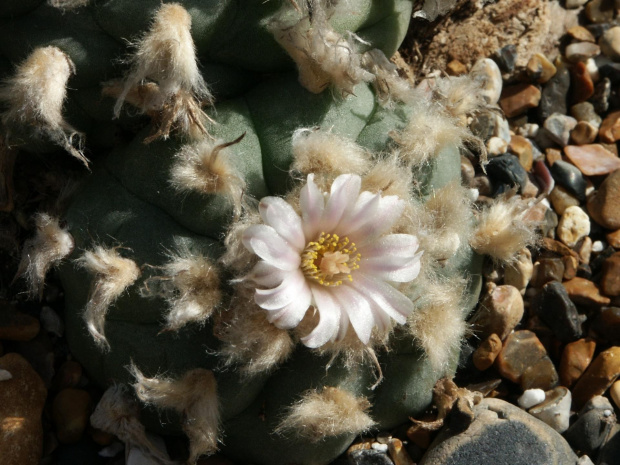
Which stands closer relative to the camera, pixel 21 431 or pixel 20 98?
pixel 20 98

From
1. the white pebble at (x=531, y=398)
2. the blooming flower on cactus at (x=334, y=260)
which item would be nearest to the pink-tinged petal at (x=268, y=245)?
the blooming flower on cactus at (x=334, y=260)

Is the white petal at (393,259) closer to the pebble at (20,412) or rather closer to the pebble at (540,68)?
the pebble at (20,412)

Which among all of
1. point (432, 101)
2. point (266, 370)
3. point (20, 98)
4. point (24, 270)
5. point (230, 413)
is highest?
point (20, 98)

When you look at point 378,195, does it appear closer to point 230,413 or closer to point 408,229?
point 408,229

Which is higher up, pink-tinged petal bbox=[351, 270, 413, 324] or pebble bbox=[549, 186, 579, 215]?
pink-tinged petal bbox=[351, 270, 413, 324]

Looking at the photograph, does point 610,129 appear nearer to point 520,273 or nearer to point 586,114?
point 586,114

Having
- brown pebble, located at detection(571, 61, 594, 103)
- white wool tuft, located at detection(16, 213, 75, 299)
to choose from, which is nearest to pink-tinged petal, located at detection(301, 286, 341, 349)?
white wool tuft, located at detection(16, 213, 75, 299)

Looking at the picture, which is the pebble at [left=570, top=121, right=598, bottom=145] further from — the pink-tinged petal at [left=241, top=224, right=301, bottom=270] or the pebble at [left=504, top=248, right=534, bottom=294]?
the pink-tinged petal at [left=241, top=224, right=301, bottom=270]

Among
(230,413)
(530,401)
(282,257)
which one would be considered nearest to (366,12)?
(282,257)
